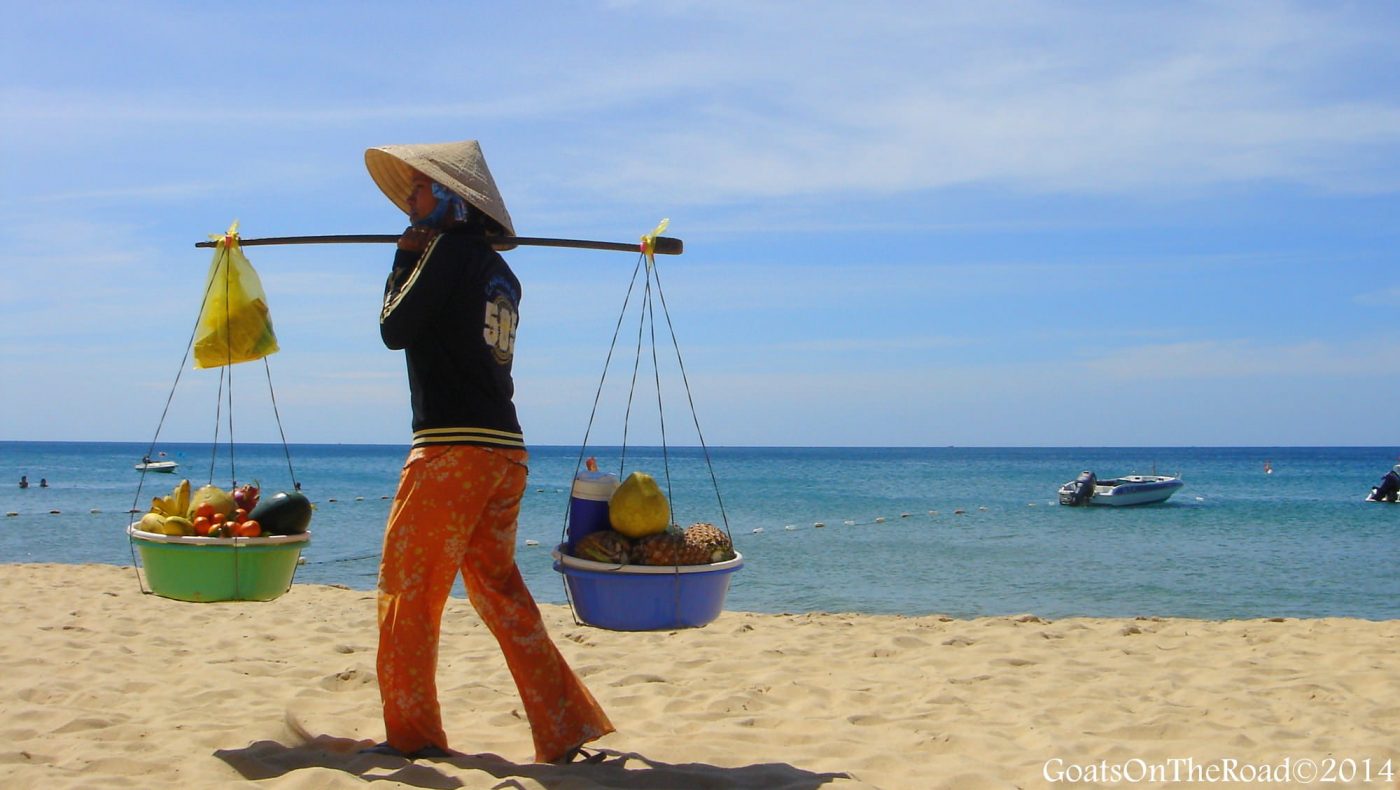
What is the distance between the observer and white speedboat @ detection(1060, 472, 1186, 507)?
30.1m

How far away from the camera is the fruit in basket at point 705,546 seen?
11.9 ft

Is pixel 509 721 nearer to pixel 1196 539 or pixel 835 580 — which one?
pixel 835 580

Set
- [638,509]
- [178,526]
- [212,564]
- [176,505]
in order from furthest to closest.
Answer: [176,505]
[178,526]
[212,564]
[638,509]

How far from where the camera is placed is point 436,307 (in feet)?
10.5

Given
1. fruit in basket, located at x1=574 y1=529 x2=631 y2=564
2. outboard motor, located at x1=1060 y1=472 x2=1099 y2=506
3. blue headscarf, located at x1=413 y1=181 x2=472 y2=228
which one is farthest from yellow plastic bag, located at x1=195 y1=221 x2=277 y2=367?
outboard motor, located at x1=1060 y1=472 x2=1099 y2=506

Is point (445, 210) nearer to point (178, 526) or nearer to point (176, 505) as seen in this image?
point (178, 526)

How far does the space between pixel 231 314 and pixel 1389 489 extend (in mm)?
35282

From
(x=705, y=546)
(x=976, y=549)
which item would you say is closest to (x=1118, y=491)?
(x=976, y=549)

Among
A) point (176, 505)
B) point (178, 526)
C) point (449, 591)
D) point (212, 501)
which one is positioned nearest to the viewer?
point (449, 591)

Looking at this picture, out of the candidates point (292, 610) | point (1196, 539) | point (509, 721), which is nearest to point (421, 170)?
point (509, 721)

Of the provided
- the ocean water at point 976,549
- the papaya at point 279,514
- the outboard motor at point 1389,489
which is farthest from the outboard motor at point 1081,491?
the papaya at point 279,514

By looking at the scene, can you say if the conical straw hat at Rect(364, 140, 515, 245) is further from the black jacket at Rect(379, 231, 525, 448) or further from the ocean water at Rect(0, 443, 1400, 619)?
the ocean water at Rect(0, 443, 1400, 619)

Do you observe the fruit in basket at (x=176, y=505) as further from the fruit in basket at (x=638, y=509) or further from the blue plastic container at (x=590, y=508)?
the fruit in basket at (x=638, y=509)

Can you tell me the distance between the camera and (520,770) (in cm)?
333
